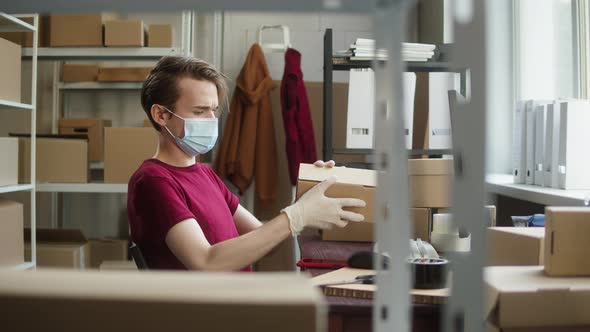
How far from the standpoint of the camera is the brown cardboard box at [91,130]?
3.75 m

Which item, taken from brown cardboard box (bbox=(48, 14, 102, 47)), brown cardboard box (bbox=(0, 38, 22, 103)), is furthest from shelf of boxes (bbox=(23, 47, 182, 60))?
brown cardboard box (bbox=(0, 38, 22, 103))

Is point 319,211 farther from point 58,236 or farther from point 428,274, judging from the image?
point 58,236

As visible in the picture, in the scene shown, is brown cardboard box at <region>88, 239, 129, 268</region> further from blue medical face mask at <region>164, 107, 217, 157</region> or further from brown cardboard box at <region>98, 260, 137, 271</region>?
blue medical face mask at <region>164, 107, 217, 157</region>

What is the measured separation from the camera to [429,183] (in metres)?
1.98

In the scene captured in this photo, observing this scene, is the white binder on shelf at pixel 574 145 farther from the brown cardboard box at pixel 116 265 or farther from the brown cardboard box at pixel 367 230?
the brown cardboard box at pixel 116 265

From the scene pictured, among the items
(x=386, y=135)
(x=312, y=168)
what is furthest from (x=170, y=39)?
(x=386, y=135)

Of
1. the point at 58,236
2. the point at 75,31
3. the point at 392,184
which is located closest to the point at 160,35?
the point at 75,31

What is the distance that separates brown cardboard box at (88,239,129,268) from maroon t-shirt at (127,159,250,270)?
2103 millimetres

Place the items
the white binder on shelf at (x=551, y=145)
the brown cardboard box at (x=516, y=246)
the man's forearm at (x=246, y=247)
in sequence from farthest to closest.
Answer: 1. the white binder on shelf at (x=551, y=145)
2. the man's forearm at (x=246, y=247)
3. the brown cardboard box at (x=516, y=246)

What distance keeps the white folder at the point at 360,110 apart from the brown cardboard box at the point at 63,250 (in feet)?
5.26

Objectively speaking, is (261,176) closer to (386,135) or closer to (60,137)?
(60,137)

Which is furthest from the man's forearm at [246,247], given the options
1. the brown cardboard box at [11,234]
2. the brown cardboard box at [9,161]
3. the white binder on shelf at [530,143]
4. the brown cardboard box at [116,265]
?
the brown cardboard box at [116,265]

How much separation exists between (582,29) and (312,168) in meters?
1.48

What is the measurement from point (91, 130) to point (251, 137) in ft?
3.25
